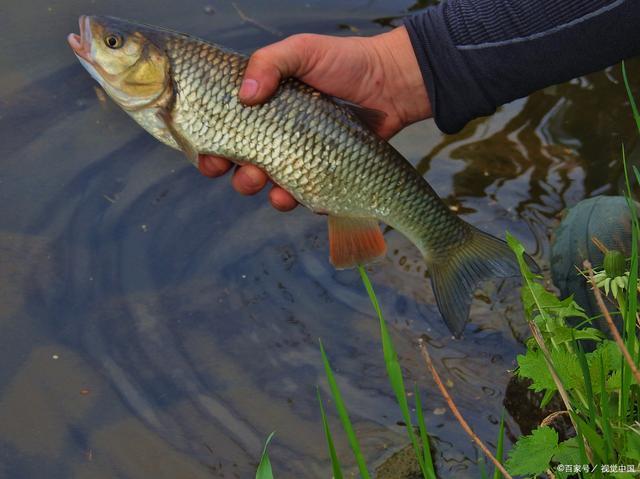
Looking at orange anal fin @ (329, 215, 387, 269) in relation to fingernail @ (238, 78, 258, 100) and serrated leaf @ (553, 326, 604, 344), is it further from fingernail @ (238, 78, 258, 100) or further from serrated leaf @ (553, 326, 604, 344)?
serrated leaf @ (553, 326, 604, 344)

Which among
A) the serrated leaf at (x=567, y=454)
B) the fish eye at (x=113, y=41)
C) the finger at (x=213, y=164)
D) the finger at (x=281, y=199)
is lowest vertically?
the finger at (x=281, y=199)

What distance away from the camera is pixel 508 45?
8.92 ft

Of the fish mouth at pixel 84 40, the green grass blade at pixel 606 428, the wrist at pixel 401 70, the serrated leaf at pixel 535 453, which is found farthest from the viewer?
the wrist at pixel 401 70

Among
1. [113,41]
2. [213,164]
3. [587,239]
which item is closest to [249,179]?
[213,164]

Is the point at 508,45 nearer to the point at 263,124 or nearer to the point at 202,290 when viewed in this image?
the point at 263,124

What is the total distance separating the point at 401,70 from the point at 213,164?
70 cm

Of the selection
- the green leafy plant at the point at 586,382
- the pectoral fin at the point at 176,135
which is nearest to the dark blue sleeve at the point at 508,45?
the pectoral fin at the point at 176,135

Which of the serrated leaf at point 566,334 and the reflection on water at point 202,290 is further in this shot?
the reflection on water at point 202,290

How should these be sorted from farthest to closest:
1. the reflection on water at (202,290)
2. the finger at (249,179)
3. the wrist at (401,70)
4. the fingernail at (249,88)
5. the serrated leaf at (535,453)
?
the wrist at (401,70) < the reflection on water at (202,290) < the finger at (249,179) < the fingernail at (249,88) < the serrated leaf at (535,453)

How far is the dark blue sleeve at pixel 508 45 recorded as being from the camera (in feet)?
8.51

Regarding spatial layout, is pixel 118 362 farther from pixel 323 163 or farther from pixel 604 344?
pixel 604 344

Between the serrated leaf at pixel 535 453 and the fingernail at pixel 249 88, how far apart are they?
1.08m

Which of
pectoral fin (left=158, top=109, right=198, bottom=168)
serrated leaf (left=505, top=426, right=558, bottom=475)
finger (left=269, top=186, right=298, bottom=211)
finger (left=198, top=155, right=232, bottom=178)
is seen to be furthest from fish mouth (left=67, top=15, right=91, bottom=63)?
serrated leaf (left=505, top=426, right=558, bottom=475)

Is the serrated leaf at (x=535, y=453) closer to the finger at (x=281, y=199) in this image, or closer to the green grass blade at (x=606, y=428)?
the green grass blade at (x=606, y=428)
